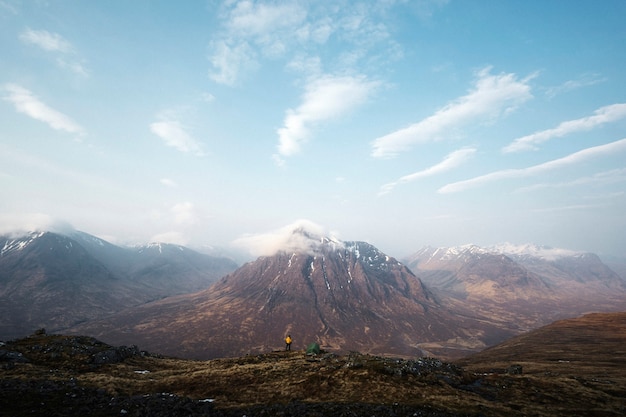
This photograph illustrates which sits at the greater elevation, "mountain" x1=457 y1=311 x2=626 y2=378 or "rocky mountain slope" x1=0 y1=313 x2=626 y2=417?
"rocky mountain slope" x1=0 y1=313 x2=626 y2=417

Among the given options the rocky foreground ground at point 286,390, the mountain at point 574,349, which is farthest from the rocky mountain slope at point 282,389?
the mountain at point 574,349

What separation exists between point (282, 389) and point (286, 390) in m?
0.63

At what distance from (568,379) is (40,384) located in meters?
68.5

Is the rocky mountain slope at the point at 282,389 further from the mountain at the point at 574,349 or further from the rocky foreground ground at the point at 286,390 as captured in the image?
the mountain at the point at 574,349

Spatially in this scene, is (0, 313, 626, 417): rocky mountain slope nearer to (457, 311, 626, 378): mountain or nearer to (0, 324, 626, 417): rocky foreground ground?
(0, 324, 626, 417): rocky foreground ground

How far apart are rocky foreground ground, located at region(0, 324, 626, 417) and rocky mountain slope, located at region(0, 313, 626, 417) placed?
0.39 feet

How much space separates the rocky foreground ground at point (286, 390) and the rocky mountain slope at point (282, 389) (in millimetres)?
118

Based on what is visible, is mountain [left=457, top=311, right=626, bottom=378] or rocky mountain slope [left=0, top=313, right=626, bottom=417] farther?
mountain [left=457, top=311, right=626, bottom=378]

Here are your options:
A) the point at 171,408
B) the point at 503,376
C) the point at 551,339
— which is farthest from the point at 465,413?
the point at 551,339

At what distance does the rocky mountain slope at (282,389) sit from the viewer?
28625mm

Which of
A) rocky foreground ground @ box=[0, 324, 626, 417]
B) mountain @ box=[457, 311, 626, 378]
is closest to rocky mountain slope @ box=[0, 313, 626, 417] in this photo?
rocky foreground ground @ box=[0, 324, 626, 417]

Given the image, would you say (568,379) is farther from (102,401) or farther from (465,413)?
(102,401)

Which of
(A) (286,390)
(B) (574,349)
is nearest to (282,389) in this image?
(A) (286,390)

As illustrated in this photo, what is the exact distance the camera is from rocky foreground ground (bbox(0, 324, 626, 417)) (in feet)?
93.8
